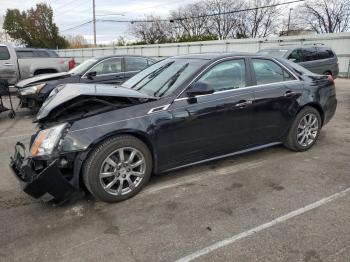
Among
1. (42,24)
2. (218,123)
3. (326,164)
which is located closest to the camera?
(218,123)

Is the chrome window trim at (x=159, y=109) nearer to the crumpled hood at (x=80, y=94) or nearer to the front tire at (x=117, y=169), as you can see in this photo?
the crumpled hood at (x=80, y=94)

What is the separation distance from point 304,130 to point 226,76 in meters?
1.70

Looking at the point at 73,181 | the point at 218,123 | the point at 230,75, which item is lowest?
the point at 73,181

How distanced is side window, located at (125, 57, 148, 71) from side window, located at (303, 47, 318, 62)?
6.25m

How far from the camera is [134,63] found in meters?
8.52

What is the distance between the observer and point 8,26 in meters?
48.5

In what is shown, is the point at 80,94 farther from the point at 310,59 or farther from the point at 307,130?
the point at 310,59

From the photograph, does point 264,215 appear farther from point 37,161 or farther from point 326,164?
point 37,161

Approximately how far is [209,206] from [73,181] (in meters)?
1.45

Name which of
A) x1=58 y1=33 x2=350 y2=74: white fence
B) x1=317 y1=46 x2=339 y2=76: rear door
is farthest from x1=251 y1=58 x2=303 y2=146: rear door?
x1=58 y1=33 x2=350 y2=74: white fence

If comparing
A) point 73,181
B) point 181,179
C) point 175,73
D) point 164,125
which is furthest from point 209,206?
point 175,73

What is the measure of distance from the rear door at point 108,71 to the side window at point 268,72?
4.29 meters

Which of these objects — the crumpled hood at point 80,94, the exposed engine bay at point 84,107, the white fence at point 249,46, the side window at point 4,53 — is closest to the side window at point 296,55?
the white fence at point 249,46

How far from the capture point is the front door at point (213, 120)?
3.60 metres
